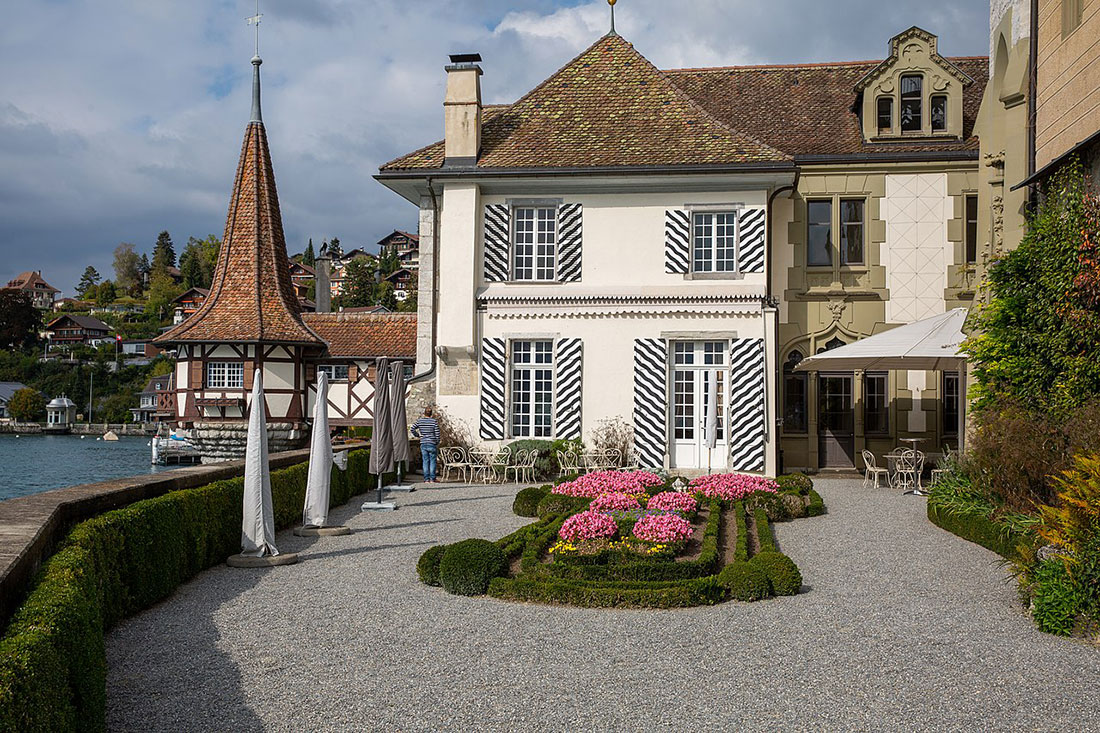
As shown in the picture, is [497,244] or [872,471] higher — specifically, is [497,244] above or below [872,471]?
above

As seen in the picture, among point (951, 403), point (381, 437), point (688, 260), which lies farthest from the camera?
point (951, 403)

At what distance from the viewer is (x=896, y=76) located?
64.1ft

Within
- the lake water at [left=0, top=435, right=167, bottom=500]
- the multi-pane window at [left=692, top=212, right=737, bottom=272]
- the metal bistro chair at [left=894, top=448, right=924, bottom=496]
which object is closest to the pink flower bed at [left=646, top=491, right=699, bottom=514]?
the metal bistro chair at [left=894, top=448, right=924, bottom=496]

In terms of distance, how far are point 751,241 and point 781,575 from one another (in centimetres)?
1100

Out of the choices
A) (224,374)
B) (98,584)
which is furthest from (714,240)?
(224,374)

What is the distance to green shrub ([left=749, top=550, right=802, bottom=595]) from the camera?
26.0ft

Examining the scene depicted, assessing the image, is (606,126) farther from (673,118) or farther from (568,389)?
(568,389)

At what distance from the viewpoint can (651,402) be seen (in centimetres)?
1803

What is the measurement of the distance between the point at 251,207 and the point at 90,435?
187 feet

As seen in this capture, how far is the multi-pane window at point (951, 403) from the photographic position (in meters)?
19.1

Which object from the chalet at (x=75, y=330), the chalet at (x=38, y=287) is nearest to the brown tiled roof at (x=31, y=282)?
the chalet at (x=38, y=287)

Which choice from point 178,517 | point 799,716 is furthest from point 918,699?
point 178,517

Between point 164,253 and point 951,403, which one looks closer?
point 951,403

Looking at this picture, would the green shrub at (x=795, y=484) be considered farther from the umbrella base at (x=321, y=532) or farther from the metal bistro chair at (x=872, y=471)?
the umbrella base at (x=321, y=532)
